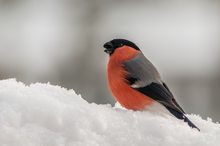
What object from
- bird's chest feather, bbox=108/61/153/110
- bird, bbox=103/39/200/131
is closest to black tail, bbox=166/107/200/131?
bird, bbox=103/39/200/131

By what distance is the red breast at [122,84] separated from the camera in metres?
2.05

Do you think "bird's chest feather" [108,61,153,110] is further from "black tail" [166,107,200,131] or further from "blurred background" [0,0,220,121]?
"blurred background" [0,0,220,121]

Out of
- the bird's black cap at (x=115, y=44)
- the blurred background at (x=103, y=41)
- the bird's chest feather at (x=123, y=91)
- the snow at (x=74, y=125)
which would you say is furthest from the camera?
the blurred background at (x=103, y=41)

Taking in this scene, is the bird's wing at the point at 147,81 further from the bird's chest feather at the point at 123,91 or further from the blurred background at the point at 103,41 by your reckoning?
the blurred background at the point at 103,41

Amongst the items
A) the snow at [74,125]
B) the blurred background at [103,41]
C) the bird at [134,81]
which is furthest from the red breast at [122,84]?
the blurred background at [103,41]

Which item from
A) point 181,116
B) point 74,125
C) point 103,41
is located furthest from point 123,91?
point 103,41

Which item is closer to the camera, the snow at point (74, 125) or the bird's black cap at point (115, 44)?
the snow at point (74, 125)

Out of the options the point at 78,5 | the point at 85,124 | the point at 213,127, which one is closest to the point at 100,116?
the point at 85,124

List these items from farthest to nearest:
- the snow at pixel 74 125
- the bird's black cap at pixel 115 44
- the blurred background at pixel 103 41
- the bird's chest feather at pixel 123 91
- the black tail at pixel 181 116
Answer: the blurred background at pixel 103 41 < the bird's black cap at pixel 115 44 < the bird's chest feather at pixel 123 91 < the black tail at pixel 181 116 < the snow at pixel 74 125

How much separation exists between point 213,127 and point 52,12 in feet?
27.6

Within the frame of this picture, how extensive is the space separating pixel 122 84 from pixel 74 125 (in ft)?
3.11

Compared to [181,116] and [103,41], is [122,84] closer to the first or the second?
[181,116]

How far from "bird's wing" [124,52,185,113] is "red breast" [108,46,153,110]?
16 mm

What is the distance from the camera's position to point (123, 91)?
2109 mm
